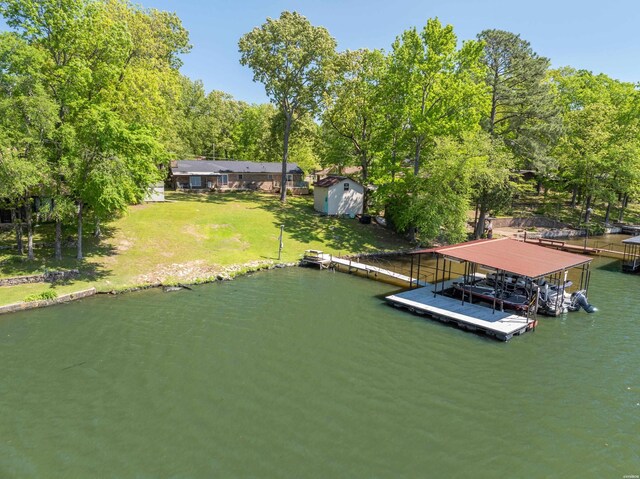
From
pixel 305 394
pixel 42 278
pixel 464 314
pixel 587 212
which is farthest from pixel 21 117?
pixel 587 212

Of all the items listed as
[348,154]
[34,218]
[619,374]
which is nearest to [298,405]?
[619,374]

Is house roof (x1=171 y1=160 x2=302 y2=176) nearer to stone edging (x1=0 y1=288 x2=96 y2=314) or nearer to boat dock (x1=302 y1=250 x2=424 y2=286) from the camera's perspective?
boat dock (x1=302 y1=250 x2=424 y2=286)

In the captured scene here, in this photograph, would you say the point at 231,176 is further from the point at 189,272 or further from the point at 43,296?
the point at 43,296

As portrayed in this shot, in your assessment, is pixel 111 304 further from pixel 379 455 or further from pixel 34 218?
pixel 379 455

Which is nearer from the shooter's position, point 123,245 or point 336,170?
point 123,245

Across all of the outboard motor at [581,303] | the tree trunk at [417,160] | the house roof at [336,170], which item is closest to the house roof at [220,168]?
the house roof at [336,170]

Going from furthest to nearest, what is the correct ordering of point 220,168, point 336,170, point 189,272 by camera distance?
point 336,170 → point 220,168 → point 189,272
